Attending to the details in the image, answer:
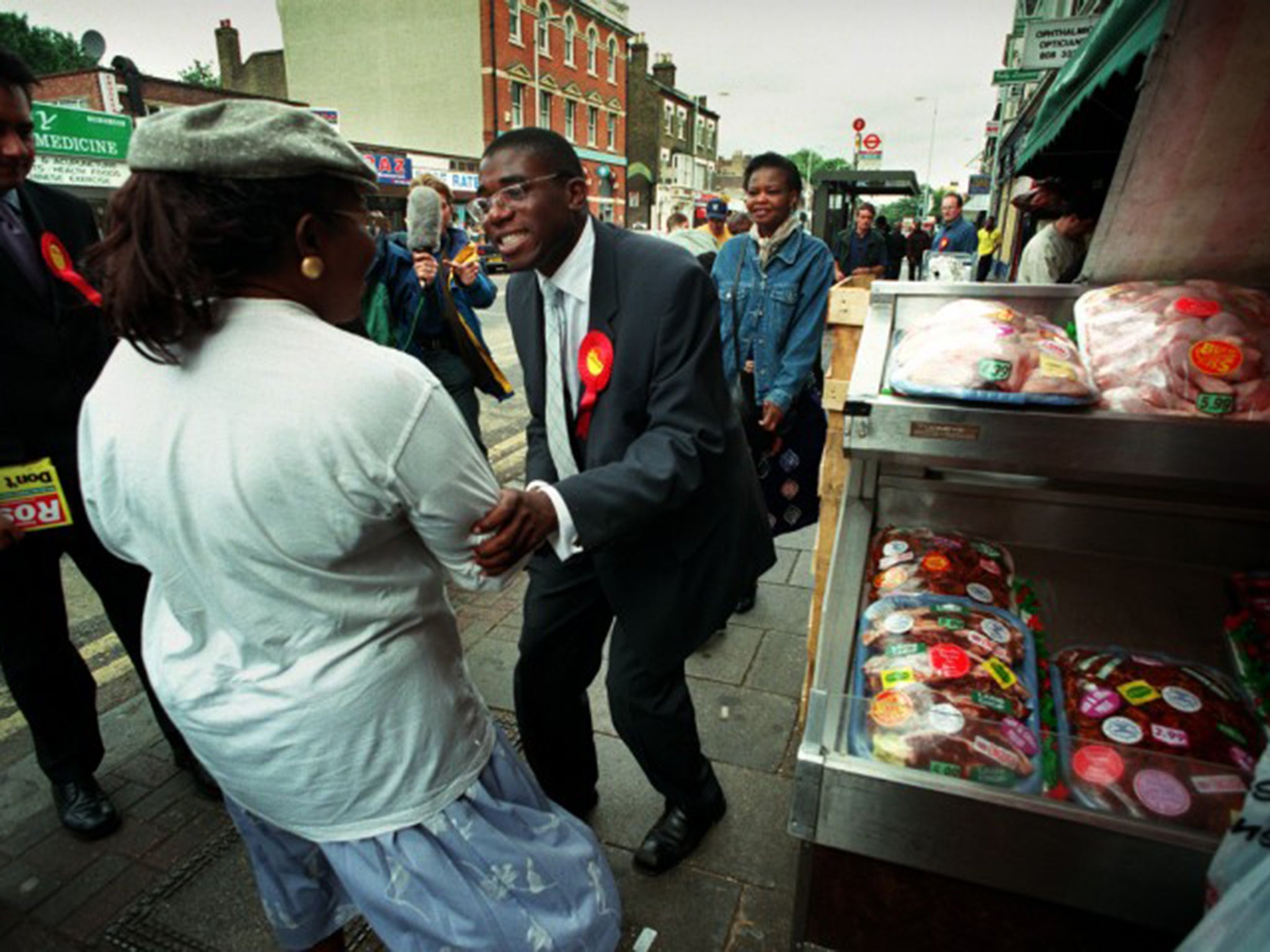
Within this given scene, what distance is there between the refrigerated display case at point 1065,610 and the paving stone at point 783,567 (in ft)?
7.59

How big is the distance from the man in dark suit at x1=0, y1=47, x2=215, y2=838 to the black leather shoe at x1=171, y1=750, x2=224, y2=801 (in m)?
0.25

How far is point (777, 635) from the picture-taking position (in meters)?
3.59

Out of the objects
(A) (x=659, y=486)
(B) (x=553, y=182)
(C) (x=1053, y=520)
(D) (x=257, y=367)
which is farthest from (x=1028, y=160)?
(D) (x=257, y=367)

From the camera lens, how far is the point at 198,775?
103 inches

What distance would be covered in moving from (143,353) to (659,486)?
3.26 feet

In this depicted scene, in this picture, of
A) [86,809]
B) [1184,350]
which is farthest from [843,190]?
[86,809]

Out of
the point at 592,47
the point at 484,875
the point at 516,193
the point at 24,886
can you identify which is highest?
the point at 592,47

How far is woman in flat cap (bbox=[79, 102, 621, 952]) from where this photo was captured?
987mm

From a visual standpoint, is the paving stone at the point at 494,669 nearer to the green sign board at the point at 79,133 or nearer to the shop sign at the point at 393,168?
the green sign board at the point at 79,133

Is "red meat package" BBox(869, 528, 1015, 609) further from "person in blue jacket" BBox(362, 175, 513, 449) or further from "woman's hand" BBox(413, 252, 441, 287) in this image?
"woman's hand" BBox(413, 252, 441, 287)

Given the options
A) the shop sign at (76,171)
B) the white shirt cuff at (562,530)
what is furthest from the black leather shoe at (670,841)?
the shop sign at (76,171)

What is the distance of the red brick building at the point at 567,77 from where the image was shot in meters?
28.9

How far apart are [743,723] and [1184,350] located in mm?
2166

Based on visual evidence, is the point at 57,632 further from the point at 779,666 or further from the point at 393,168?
the point at 393,168
